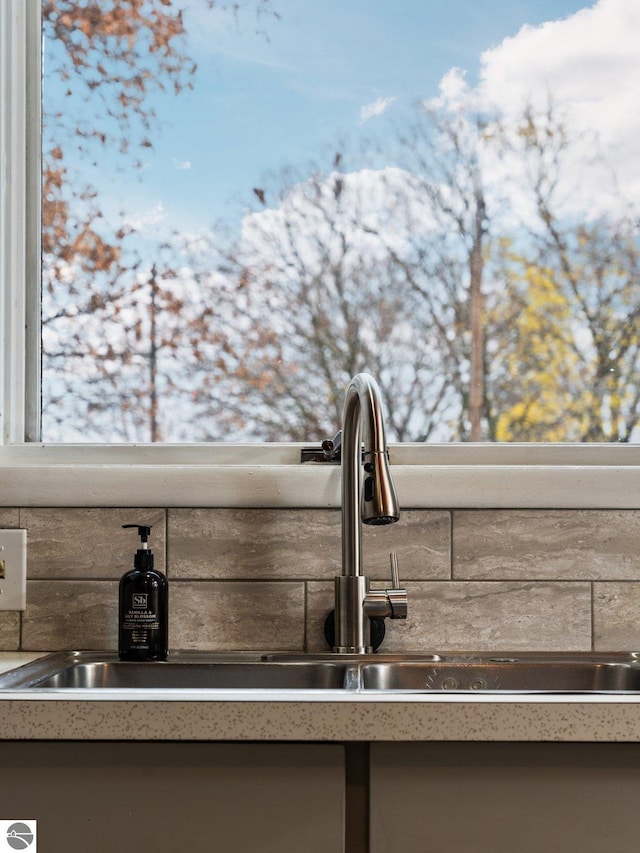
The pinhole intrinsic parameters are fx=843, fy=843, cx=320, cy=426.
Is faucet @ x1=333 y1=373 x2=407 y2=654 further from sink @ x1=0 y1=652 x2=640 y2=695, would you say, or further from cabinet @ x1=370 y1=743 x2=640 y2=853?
cabinet @ x1=370 y1=743 x2=640 y2=853

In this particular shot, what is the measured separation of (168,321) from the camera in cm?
148

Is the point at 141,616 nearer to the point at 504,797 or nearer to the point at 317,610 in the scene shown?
the point at 317,610

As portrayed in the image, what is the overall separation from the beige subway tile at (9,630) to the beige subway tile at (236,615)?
237 millimetres

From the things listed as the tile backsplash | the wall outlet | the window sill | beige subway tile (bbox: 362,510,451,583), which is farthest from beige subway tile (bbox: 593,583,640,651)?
the wall outlet

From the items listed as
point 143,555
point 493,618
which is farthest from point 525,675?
point 143,555

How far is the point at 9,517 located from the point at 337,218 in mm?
744

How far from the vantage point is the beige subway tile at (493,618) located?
128cm

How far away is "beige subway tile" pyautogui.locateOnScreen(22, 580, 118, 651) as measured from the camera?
129 centimetres

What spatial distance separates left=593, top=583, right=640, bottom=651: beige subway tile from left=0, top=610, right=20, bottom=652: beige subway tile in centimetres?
88

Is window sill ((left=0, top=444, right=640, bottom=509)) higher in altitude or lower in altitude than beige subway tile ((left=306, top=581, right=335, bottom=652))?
higher

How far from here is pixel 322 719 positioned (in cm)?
83

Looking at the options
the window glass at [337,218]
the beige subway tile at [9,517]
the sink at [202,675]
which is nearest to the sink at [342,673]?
the sink at [202,675]

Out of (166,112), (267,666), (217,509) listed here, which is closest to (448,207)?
(166,112)

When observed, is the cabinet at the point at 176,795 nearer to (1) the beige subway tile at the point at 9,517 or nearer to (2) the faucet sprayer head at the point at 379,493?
(2) the faucet sprayer head at the point at 379,493
